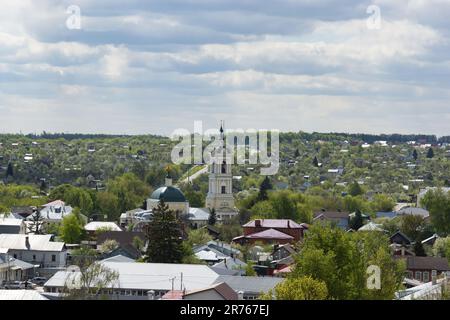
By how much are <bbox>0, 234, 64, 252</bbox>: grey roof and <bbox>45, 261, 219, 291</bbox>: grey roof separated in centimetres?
1488

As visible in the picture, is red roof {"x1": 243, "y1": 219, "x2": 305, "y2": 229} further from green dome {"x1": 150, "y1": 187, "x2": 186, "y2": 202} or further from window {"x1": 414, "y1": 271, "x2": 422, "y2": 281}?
window {"x1": 414, "y1": 271, "x2": 422, "y2": 281}

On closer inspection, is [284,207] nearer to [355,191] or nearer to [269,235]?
[269,235]

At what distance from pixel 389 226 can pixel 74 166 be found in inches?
4225

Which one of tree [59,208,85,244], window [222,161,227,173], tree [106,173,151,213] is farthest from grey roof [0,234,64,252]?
tree [106,173,151,213]

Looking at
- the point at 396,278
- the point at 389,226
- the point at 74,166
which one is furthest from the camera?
the point at 74,166

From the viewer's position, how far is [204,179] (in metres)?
156

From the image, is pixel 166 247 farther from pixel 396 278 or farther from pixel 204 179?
pixel 204 179

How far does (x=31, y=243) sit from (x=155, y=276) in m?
19.2

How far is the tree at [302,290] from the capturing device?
3550 centimetres

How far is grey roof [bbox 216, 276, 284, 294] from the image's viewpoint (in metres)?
45.6

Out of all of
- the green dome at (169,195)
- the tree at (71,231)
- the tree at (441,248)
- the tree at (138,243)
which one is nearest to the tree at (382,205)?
the green dome at (169,195)

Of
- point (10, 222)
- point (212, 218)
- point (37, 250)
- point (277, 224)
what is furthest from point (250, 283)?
point (212, 218)

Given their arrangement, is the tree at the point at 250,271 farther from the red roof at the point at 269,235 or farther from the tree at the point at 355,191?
the tree at the point at 355,191
